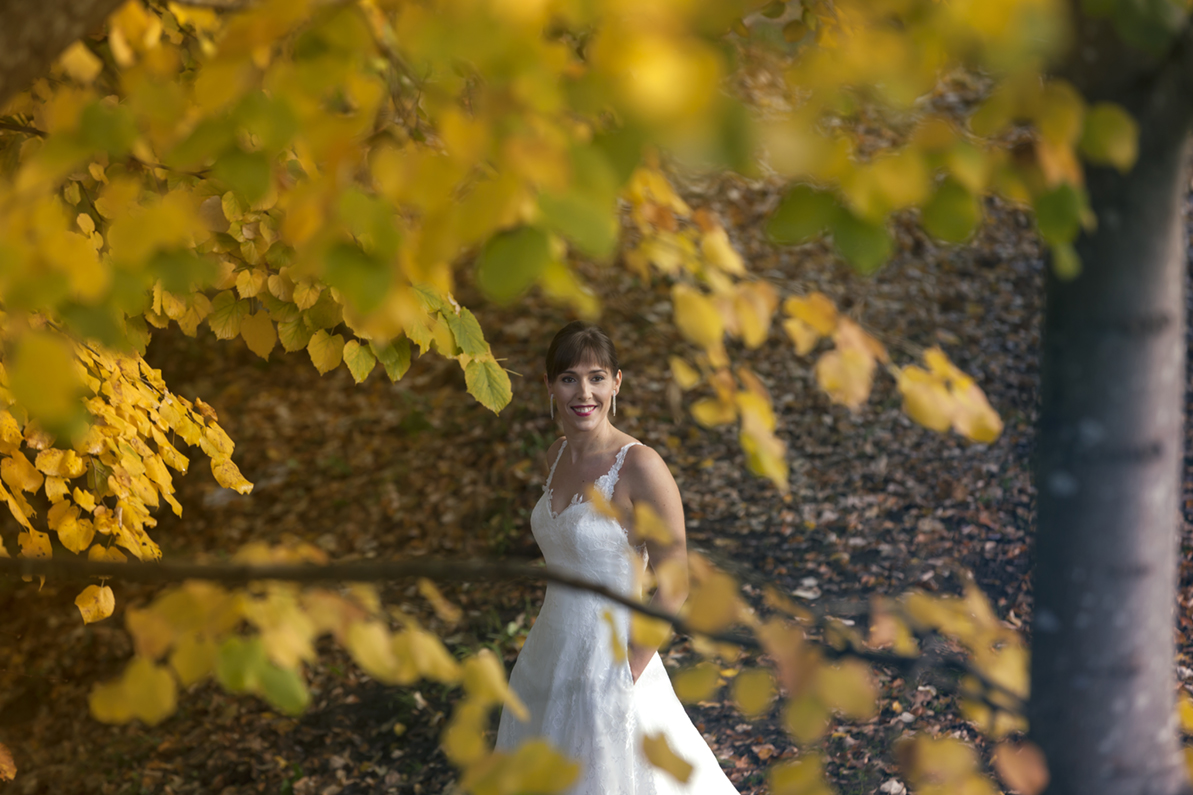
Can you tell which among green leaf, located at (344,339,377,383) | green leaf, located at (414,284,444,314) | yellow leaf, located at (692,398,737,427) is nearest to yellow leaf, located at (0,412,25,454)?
green leaf, located at (344,339,377,383)

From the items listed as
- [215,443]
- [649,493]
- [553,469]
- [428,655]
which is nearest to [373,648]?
[428,655]

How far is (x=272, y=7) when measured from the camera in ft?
2.61

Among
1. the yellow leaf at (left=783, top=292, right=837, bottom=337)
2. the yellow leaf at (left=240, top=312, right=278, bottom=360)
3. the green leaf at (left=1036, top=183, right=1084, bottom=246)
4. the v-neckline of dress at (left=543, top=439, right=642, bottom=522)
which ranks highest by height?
the v-neckline of dress at (left=543, top=439, right=642, bottom=522)

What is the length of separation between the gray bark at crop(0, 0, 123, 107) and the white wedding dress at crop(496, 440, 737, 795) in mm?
2084

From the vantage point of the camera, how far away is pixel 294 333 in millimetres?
2303

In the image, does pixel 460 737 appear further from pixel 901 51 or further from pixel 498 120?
pixel 901 51

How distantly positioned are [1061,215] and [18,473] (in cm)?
275

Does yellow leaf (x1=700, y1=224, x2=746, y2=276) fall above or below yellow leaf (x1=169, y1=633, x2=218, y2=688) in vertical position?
above

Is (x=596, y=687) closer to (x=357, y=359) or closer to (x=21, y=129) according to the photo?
(x=357, y=359)

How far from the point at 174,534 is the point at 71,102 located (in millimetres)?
5951

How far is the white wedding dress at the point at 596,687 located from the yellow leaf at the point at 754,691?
5.68 ft

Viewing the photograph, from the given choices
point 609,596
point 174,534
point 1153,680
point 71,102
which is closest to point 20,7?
point 71,102

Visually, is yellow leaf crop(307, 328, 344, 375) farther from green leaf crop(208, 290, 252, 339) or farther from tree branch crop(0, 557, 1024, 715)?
tree branch crop(0, 557, 1024, 715)

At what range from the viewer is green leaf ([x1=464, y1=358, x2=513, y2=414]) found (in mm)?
2146
